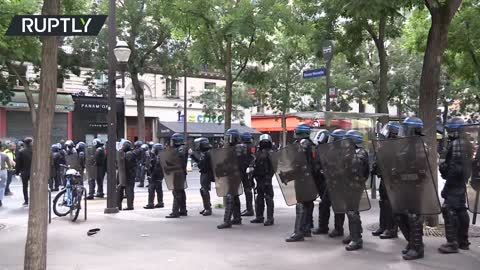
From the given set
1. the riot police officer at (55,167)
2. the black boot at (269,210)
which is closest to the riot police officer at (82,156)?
the riot police officer at (55,167)

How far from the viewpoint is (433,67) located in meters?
9.34

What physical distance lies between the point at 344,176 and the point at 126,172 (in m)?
6.35

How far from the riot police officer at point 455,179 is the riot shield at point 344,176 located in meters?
1.10

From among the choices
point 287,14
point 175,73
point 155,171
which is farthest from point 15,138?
point 287,14

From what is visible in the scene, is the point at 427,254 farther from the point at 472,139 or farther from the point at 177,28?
the point at 177,28

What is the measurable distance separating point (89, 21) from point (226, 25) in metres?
6.64

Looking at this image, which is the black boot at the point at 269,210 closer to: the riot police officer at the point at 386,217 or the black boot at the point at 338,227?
the black boot at the point at 338,227

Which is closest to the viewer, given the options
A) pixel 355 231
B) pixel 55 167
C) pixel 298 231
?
pixel 355 231

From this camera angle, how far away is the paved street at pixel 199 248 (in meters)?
7.17

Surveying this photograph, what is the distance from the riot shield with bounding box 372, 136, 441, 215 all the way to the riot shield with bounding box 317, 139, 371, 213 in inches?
22.9

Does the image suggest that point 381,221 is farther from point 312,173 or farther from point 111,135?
point 111,135

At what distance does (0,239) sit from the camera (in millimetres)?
9188

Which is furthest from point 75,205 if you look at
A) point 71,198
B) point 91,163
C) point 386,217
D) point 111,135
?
point 386,217

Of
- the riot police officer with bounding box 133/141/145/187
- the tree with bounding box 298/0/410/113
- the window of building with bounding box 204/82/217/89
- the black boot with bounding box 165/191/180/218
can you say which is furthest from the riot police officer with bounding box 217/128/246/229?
the window of building with bounding box 204/82/217/89
